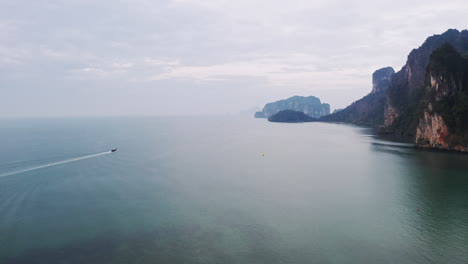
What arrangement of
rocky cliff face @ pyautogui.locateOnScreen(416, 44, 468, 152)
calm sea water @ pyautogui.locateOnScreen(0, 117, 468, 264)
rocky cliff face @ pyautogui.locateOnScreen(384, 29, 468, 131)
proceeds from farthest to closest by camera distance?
1. rocky cliff face @ pyautogui.locateOnScreen(384, 29, 468, 131)
2. rocky cliff face @ pyautogui.locateOnScreen(416, 44, 468, 152)
3. calm sea water @ pyautogui.locateOnScreen(0, 117, 468, 264)

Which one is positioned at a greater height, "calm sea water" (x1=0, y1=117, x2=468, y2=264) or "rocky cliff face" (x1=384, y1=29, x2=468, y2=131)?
"rocky cliff face" (x1=384, y1=29, x2=468, y2=131)

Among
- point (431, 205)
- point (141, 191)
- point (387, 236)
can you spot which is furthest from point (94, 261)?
point (431, 205)

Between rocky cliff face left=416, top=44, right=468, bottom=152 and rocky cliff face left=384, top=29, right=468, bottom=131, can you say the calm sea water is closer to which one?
rocky cliff face left=416, top=44, right=468, bottom=152

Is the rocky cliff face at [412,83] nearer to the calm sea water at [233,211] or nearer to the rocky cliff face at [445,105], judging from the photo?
the rocky cliff face at [445,105]

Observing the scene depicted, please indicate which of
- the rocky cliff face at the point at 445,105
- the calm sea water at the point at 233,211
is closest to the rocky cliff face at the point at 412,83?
the rocky cliff face at the point at 445,105

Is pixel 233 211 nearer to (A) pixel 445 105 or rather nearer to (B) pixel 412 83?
(A) pixel 445 105

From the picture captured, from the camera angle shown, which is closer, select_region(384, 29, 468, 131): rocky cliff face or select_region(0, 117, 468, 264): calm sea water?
select_region(0, 117, 468, 264): calm sea water

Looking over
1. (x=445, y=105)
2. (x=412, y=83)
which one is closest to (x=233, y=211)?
(x=445, y=105)

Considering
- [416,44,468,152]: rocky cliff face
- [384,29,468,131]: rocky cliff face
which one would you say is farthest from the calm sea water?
[384,29,468,131]: rocky cliff face
